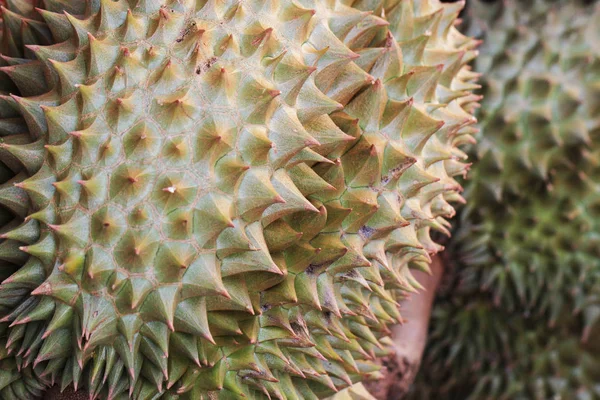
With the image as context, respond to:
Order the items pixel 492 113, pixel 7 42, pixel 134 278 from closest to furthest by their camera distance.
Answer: pixel 134 278, pixel 7 42, pixel 492 113

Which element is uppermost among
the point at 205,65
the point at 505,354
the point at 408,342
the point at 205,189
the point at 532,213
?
the point at 205,65

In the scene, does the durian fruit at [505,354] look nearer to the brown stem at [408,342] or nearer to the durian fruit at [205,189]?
the brown stem at [408,342]

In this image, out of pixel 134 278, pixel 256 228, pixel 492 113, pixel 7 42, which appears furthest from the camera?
pixel 492 113

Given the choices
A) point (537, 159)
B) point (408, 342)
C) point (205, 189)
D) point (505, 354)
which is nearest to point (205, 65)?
point (205, 189)

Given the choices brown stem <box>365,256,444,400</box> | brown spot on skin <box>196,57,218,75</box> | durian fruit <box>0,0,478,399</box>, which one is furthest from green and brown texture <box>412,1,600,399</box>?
brown spot on skin <box>196,57,218,75</box>

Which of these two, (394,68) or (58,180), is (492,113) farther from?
(58,180)

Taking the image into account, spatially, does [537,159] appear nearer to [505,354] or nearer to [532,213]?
[532,213]

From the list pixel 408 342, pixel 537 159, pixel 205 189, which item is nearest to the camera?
pixel 205 189

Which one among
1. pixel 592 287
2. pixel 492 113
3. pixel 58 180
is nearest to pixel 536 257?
pixel 592 287
